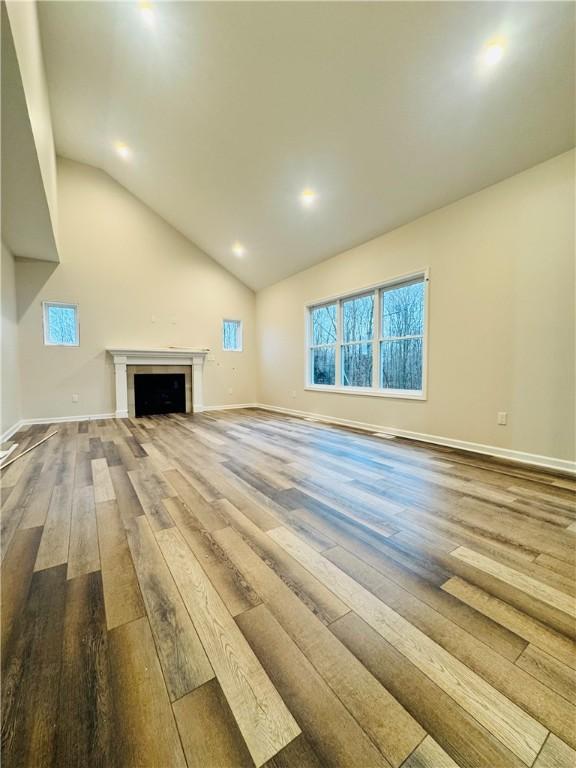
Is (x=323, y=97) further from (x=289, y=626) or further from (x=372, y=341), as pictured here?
(x=289, y=626)

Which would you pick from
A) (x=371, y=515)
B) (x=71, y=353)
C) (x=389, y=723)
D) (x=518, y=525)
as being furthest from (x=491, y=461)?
(x=71, y=353)

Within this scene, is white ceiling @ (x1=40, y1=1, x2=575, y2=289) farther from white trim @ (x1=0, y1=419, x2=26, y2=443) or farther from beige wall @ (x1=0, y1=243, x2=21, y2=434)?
white trim @ (x1=0, y1=419, x2=26, y2=443)

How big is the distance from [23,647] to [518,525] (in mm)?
2372

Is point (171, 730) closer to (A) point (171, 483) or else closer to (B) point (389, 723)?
(B) point (389, 723)

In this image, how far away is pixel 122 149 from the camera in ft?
15.6

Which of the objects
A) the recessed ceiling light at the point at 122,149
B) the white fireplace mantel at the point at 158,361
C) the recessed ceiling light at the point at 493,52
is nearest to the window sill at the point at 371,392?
the white fireplace mantel at the point at 158,361

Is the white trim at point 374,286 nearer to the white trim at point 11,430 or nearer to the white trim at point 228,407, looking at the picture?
the white trim at point 228,407

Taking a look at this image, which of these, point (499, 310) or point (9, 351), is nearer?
point (499, 310)

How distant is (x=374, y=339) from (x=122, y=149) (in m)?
4.89

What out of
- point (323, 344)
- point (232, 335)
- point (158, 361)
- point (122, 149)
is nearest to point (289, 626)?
point (323, 344)

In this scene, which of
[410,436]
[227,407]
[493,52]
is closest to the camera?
[493,52]

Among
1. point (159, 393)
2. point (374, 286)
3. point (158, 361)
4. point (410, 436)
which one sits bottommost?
point (410, 436)

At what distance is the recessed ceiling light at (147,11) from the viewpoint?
2676 millimetres

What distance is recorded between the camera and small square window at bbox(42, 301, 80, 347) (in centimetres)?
523
